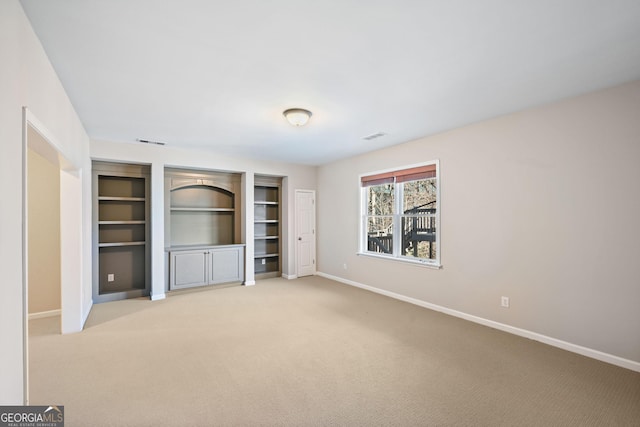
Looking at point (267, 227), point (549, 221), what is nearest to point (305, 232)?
point (267, 227)

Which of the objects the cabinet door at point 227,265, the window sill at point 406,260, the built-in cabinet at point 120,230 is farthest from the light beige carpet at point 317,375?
the cabinet door at point 227,265

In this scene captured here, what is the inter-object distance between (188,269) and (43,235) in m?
2.04

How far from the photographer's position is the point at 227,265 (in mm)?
5680

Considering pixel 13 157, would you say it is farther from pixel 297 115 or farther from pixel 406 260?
pixel 406 260

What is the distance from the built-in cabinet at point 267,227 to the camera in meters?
6.45

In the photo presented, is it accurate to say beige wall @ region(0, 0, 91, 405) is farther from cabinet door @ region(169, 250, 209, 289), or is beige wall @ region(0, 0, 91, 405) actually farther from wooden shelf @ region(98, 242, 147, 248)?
cabinet door @ region(169, 250, 209, 289)

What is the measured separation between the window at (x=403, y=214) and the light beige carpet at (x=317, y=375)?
117 centimetres

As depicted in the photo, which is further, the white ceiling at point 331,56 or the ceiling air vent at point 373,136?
the ceiling air vent at point 373,136

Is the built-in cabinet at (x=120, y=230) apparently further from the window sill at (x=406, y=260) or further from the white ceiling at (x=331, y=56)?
the window sill at (x=406, y=260)

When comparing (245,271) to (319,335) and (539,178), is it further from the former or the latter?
(539,178)

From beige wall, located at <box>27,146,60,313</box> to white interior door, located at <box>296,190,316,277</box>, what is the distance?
13.2 feet

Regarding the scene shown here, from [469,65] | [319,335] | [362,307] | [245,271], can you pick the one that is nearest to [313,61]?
[469,65]

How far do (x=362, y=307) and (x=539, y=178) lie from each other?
2.78 meters

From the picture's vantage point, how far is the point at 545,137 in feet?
10.4
